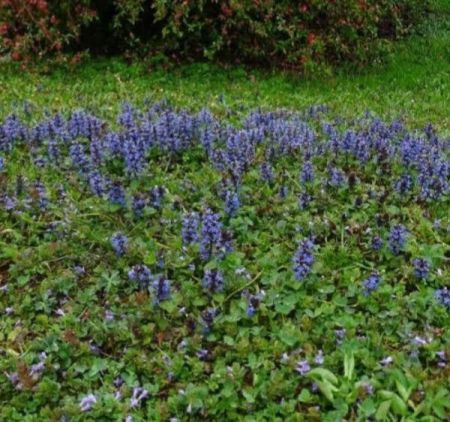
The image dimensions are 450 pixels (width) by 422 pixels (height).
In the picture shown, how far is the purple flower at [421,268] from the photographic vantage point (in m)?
3.47

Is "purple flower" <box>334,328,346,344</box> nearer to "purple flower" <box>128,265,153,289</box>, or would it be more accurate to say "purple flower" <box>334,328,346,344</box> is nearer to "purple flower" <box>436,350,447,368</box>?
"purple flower" <box>436,350,447,368</box>

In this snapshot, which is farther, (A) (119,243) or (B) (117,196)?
(B) (117,196)

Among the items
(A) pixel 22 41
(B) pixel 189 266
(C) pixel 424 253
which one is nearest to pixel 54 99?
(A) pixel 22 41

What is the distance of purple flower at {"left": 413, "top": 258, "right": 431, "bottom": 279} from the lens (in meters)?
3.47

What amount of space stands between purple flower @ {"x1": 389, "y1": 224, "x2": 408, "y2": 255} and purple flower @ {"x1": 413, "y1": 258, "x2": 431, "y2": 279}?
0.18m

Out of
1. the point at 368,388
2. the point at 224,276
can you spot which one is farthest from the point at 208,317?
the point at 368,388

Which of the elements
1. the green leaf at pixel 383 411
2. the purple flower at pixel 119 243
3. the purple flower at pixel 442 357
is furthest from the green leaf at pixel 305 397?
the purple flower at pixel 119 243

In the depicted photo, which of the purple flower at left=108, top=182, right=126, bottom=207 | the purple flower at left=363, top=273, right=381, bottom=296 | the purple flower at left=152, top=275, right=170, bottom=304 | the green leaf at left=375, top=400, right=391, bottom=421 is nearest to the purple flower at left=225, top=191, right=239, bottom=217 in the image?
the purple flower at left=108, top=182, right=126, bottom=207

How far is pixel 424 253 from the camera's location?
3.63m

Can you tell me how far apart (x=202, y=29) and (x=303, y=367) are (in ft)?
22.4

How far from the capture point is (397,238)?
3.65 meters

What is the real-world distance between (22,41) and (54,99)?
2.31 m

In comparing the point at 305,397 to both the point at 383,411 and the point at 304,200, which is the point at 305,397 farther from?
the point at 304,200

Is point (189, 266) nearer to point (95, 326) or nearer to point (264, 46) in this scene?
point (95, 326)
